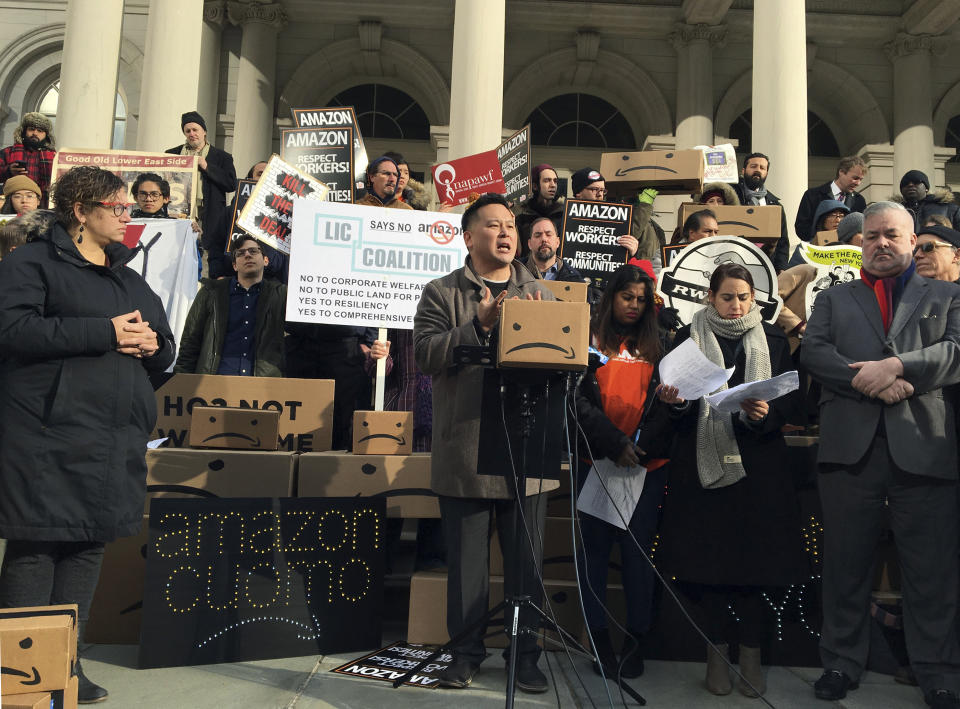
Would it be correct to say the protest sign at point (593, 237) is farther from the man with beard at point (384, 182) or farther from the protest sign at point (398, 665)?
the protest sign at point (398, 665)

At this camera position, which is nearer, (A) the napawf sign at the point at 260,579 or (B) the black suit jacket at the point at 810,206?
(A) the napawf sign at the point at 260,579

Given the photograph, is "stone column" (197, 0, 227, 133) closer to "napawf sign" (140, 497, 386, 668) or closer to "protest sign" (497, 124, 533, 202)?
"protest sign" (497, 124, 533, 202)

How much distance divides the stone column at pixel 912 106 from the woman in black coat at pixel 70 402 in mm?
17044

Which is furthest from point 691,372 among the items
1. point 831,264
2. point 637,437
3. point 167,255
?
point 167,255

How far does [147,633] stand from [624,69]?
16.0 meters

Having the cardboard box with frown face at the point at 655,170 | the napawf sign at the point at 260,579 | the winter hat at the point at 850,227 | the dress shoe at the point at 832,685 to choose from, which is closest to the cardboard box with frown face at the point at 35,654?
the napawf sign at the point at 260,579

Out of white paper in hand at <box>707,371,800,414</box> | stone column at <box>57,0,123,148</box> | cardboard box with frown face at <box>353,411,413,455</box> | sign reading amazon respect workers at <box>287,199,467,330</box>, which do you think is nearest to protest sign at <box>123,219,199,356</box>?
sign reading amazon respect workers at <box>287,199,467,330</box>

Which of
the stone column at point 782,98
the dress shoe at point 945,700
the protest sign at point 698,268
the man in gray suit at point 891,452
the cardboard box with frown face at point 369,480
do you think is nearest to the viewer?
the dress shoe at point 945,700

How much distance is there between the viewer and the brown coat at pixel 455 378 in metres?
3.77

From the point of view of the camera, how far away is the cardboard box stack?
9.35 feet

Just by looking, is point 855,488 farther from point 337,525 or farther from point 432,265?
point 432,265

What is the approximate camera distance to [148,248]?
7754 millimetres

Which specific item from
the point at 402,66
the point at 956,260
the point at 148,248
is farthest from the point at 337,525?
the point at 402,66

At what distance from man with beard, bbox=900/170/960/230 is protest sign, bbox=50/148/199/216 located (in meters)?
6.92
